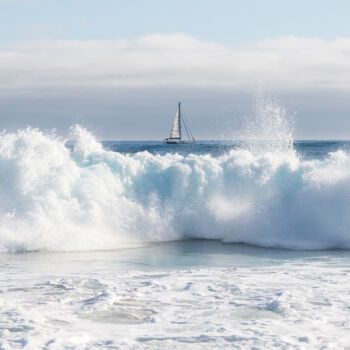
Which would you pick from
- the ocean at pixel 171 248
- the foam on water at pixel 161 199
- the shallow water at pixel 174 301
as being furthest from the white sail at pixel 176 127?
the shallow water at pixel 174 301

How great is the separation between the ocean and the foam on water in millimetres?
32

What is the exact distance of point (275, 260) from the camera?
978cm

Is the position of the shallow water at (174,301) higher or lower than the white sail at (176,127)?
lower

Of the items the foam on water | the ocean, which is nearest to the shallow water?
the ocean

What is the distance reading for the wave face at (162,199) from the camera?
11.7m

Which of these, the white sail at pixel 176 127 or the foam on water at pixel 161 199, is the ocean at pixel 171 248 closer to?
the foam on water at pixel 161 199

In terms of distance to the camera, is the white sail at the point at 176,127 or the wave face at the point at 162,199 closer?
the wave face at the point at 162,199

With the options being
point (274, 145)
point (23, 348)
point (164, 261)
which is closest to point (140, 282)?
point (164, 261)

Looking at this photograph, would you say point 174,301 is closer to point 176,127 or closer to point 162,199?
point 162,199

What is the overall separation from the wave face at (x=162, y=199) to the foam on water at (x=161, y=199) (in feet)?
0.07

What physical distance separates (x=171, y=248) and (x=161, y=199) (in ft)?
7.97

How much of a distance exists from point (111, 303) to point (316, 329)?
7.81 ft

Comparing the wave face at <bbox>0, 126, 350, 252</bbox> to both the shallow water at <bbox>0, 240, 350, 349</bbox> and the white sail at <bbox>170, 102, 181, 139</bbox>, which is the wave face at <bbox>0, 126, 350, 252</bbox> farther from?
the white sail at <bbox>170, 102, 181, 139</bbox>

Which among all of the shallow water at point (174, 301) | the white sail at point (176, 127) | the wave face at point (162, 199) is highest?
the white sail at point (176, 127)
